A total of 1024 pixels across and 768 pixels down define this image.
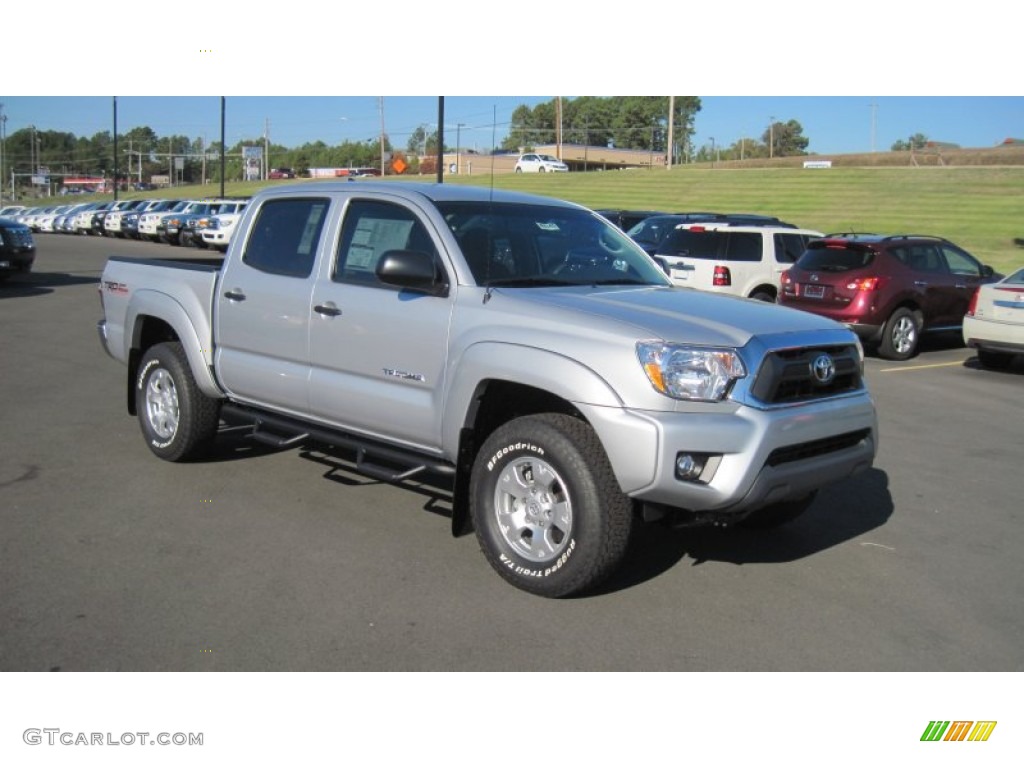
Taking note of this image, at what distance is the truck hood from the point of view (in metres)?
4.62

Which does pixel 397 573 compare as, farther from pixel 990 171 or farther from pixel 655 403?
pixel 990 171

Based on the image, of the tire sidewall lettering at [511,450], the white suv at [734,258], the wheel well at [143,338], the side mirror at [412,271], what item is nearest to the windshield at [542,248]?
the side mirror at [412,271]

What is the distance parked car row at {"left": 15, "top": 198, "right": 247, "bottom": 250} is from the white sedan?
25.5 metres

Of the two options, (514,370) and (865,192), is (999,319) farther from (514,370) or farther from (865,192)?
(865,192)

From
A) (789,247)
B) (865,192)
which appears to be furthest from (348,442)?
(865,192)

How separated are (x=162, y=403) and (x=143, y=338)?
1.98 feet

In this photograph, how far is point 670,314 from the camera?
4867mm

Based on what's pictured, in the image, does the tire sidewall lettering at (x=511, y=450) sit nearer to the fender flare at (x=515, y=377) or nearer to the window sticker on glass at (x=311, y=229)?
the fender flare at (x=515, y=377)

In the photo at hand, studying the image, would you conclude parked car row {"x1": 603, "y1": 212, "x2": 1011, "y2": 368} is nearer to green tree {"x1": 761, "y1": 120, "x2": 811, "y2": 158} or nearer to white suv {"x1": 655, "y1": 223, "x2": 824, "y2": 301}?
white suv {"x1": 655, "y1": 223, "x2": 824, "y2": 301}

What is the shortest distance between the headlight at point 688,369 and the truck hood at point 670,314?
0.16 ft

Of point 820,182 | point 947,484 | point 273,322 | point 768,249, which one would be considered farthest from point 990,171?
point 273,322

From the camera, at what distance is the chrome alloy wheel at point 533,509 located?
4.74m
